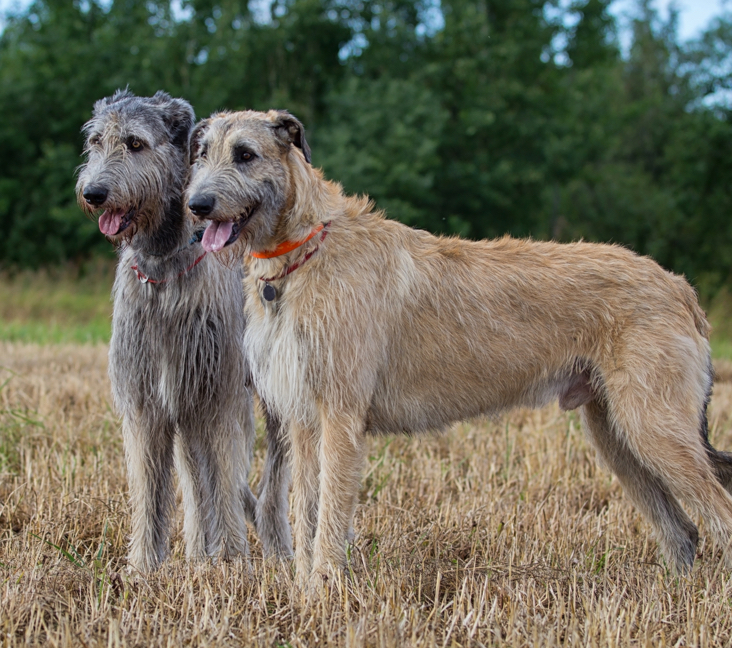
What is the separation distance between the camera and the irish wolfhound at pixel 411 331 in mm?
3600

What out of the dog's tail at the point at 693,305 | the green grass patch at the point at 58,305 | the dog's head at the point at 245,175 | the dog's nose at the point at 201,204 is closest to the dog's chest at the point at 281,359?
the dog's head at the point at 245,175

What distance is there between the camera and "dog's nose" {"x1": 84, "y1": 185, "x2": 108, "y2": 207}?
12.0ft

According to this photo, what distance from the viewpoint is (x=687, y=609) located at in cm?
325

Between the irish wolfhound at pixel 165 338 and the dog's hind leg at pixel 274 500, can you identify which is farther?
the dog's hind leg at pixel 274 500

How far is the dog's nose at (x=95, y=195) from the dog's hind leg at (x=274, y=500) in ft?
4.55

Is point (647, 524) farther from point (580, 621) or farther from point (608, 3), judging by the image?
point (608, 3)

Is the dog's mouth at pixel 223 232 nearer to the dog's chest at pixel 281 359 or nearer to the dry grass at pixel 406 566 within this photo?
the dog's chest at pixel 281 359

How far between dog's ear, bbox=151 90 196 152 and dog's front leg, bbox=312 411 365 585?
1.68 meters

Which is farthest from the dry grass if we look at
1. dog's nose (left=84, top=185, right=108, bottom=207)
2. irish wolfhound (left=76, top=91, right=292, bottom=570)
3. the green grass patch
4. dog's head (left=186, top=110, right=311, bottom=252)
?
the green grass patch

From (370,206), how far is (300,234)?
52 centimetres

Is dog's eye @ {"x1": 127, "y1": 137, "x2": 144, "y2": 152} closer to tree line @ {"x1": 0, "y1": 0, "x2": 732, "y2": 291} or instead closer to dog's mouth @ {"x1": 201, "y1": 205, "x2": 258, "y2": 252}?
dog's mouth @ {"x1": 201, "y1": 205, "x2": 258, "y2": 252}

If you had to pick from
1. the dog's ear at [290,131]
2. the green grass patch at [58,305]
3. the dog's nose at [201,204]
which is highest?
the dog's ear at [290,131]

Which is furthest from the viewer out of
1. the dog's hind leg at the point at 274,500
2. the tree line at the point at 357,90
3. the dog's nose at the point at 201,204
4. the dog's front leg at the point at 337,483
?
the tree line at the point at 357,90

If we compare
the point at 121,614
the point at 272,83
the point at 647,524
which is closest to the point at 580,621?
the point at 647,524
